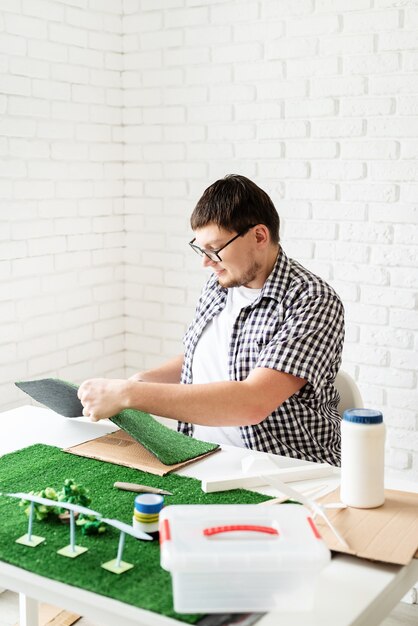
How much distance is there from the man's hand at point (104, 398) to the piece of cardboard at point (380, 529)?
1.83ft

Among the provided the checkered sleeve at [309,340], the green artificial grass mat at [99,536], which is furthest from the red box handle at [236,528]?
the checkered sleeve at [309,340]

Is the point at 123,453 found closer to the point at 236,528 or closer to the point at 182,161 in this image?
the point at 236,528

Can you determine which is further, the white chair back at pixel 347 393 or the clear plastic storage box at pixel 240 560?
the white chair back at pixel 347 393

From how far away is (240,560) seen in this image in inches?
46.0

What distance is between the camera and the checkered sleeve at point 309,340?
209 centimetres

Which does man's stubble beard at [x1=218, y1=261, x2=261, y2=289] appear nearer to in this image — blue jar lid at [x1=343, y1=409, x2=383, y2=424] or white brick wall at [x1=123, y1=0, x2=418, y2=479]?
blue jar lid at [x1=343, y1=409, x2=383, y2=424]

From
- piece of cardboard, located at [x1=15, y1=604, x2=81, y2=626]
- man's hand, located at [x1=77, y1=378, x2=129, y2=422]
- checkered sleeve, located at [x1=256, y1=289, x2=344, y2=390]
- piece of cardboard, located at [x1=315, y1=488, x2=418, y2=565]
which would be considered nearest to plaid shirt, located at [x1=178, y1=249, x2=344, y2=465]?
checkered sleeve, located at [x1=256, y1=289, x2=344, y2=390]

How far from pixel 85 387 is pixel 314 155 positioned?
5.29 ft

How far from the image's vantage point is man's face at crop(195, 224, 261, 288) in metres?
2.27

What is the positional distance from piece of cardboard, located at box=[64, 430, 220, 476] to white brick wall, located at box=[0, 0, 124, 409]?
53.1 inches

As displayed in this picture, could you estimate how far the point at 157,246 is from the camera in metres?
3.74

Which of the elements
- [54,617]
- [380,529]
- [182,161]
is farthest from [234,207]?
[54,617]

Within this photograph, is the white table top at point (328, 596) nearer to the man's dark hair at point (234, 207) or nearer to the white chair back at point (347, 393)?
the white chair back at point (347, 393)

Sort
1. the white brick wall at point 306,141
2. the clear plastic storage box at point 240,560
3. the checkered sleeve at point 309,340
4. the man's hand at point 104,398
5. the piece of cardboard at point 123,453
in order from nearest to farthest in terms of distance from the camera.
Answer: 1. the clear plastic storage box at point 240,560
2. the piece of cardboard at point 123,453
3. the man's hand at point 104,398
4. the checkered sleeve at point 309,340
5. the white brick wall at point 306,141
